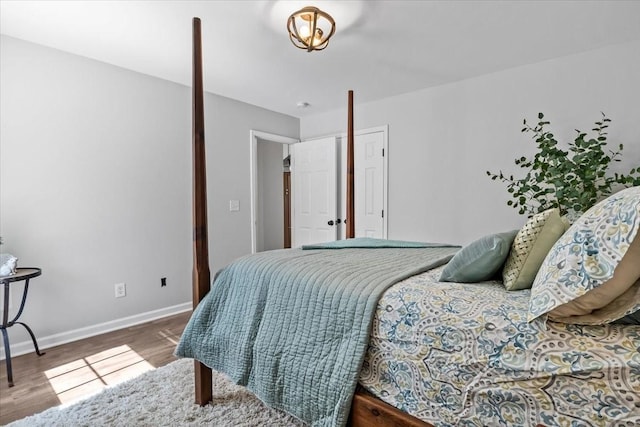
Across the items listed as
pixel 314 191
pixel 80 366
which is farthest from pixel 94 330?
pixel 314 191

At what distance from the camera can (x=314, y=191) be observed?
450cm

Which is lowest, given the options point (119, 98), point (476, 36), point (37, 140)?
point (37, 140)

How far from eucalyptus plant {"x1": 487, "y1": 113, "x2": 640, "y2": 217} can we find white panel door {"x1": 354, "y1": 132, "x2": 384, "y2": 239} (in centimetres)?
146

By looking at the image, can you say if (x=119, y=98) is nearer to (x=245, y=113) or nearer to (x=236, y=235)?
(x=245, y=113)

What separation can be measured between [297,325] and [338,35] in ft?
6.90

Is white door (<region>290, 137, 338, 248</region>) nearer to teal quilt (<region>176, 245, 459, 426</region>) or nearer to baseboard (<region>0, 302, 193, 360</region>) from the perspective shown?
baseboard (<region>0, 302, 193, 360</region>)

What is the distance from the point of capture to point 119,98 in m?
2.96

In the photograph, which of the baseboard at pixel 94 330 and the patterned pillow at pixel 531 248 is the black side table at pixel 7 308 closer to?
the baseboard at pixel 94 330

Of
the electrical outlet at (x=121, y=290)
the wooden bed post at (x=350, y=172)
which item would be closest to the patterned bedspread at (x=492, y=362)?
the wooden bed post at (x=350, y=172)

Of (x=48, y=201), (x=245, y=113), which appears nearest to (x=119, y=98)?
(x=48, y=201)

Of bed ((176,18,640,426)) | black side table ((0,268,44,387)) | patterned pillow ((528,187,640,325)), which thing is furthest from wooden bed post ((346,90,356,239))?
black side table ((0,268,44,387))

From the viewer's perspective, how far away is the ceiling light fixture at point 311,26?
2045 mm

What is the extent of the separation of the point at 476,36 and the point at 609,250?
2.22 metres

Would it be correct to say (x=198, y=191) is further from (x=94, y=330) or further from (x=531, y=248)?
(x=94, y=330)
